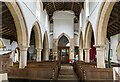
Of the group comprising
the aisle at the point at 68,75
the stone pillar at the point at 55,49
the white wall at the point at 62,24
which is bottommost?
the aisle at the point at 68,75

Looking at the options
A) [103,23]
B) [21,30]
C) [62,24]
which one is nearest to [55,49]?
[62,24]

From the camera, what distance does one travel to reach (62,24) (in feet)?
68.5

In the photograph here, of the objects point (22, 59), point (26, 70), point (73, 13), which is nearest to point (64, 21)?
point (73, 13)

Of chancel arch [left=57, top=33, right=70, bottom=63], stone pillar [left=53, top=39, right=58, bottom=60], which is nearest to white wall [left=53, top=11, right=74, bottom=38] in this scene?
stone pillar [left=53, top=39, right=58, bottom=60]

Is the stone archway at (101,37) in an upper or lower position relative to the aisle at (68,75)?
upper

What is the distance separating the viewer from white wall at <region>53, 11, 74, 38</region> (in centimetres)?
2078

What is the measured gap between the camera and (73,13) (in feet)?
68.4

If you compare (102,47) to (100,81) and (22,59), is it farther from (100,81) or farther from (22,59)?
(22,59)

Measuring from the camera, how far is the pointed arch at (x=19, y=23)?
8.04 m

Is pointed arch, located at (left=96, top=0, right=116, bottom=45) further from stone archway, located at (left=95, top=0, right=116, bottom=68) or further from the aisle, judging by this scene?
the aisle

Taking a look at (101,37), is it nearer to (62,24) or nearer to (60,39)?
(62,24)

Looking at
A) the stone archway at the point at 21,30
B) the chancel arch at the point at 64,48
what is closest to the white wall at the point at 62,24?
the chancel arch at the point at 64,48

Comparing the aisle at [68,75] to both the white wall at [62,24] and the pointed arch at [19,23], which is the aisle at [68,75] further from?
the white wall at [62,24]

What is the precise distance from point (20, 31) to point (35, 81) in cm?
331
